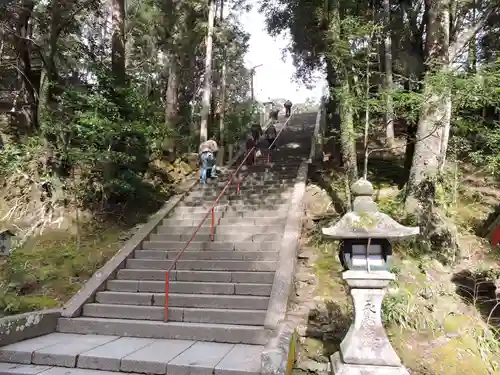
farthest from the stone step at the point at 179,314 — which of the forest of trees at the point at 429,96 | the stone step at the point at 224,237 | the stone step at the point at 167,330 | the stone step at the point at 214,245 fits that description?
the forest of trees at the point at 429,96

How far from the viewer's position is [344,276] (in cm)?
450

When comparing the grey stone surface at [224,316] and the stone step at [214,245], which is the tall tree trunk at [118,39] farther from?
the grey stone surface at [224,316]

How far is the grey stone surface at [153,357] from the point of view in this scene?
465cm

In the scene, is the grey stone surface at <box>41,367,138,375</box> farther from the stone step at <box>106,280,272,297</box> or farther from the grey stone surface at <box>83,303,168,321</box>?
the stone step at <box>106,280,272,297</box>

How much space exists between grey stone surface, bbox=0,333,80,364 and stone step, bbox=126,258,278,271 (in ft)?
6.65

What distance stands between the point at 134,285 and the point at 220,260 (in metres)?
1.66

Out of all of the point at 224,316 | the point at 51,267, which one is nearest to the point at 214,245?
the point at 224,316

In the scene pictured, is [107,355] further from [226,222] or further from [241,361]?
[226,222]

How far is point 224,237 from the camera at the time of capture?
8477mm

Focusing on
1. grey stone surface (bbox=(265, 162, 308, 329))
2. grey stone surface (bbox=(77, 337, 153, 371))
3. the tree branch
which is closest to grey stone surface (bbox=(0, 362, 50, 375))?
grey stone surface (bbox=(77, 337, 153, 371))

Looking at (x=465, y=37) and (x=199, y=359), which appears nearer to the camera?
(x=199, y=359)

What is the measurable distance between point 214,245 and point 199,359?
3.48 metres

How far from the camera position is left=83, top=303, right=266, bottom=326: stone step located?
5.87 meters

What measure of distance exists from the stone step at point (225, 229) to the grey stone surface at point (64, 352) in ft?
11.7
